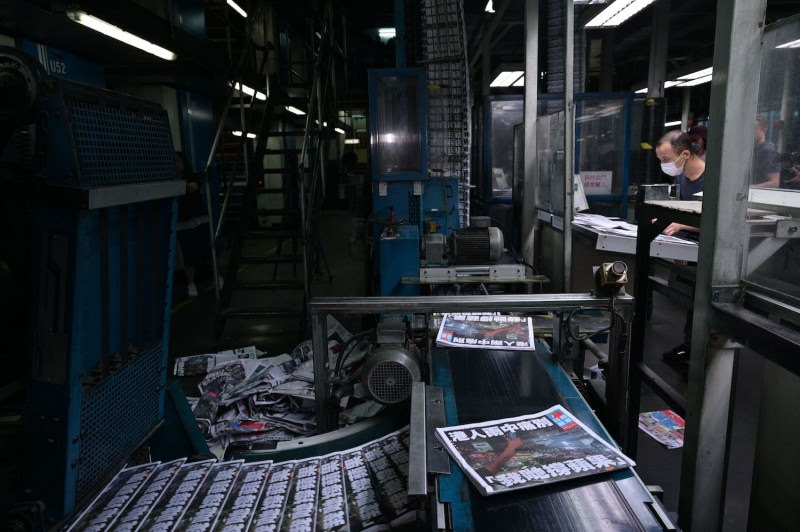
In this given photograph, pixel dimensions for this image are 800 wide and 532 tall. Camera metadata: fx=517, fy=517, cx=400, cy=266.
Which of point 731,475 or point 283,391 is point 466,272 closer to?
point 283,391

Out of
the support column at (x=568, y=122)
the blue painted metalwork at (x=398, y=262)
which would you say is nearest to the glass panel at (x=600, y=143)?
the support column at (x=568, y=122)

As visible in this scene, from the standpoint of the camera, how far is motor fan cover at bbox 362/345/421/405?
202cm

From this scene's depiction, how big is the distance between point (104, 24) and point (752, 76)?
4.48 meters

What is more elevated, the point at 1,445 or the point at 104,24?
the point at 104,24

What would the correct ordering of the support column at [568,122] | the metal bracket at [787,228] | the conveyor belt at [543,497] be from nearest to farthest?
the conveyor belt at [543,497] < the metal bracket at [787,228] < the support column at [568,122]

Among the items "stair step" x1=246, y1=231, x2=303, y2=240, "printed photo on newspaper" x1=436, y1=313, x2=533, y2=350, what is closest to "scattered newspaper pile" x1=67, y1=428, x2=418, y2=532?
"printed photo on newspaper" x1=436, y1=313, x2=533, y2=350

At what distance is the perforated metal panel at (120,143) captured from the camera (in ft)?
4.25


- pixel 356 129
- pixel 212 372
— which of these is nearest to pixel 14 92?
pixel 212 372

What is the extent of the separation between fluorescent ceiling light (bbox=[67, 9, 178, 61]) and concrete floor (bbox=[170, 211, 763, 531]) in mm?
2762

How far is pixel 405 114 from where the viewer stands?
520 centimetres

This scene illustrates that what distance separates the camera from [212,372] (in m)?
3.58

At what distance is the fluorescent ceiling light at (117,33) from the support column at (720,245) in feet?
13.7

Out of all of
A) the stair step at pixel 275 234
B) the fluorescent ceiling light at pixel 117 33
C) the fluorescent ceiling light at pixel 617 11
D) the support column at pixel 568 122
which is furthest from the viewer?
the stair step at pixel 275 234

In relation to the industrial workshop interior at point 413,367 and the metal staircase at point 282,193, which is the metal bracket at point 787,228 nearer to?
the industrial workshop interior at point 413,367
